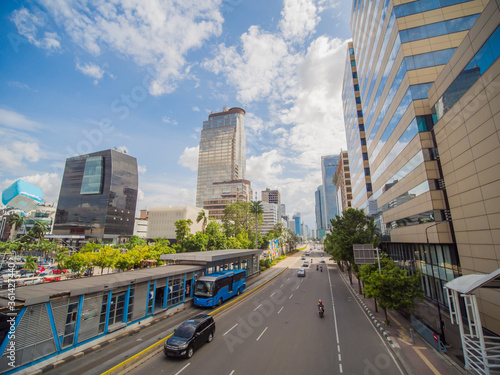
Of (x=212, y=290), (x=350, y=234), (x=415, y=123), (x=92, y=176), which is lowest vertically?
(x=212, y=290)

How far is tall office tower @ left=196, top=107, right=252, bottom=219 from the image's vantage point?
150m

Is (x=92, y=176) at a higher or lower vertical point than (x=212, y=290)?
higher

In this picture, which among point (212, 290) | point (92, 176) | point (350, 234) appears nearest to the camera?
point (212, 290)

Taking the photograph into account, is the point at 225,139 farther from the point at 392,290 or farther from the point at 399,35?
the point at 392,290

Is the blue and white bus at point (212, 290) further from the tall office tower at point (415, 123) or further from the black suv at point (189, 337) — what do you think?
the tall office tower at point (415, 123)

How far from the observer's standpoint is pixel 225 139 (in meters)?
170

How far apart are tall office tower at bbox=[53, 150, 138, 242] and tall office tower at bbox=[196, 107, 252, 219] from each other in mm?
56818

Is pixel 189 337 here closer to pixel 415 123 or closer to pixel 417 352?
pixel 417 352

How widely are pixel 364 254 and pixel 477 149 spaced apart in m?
13.4

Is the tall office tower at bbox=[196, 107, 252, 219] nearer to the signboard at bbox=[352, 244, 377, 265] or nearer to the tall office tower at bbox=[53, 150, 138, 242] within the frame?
the tall office tower at bbox=[53, 150, 138, 242]

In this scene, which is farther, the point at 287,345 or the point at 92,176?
the point at 92,176

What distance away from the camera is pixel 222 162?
16400 cm

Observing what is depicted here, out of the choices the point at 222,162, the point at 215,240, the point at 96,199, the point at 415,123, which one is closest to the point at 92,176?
the point at 96,199

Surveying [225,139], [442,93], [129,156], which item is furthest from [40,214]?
[442,93]
